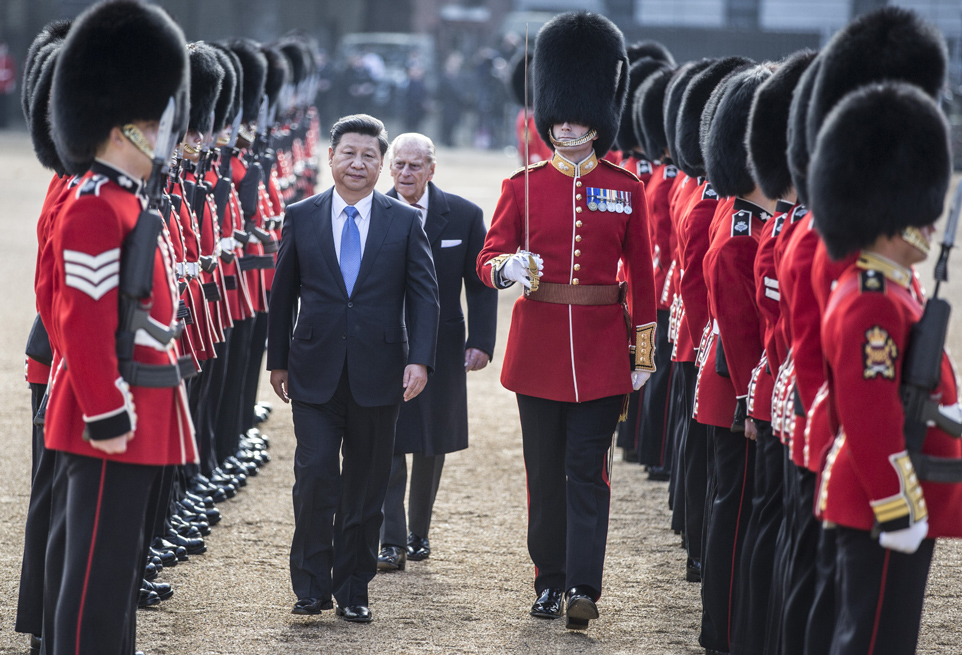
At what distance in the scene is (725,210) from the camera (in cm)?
353

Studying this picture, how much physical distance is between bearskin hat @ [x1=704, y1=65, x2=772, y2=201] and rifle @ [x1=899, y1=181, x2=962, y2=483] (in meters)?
1.03

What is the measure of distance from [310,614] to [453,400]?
89 cm

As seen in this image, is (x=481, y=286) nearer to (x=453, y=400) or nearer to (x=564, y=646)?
(x=453, y=400)

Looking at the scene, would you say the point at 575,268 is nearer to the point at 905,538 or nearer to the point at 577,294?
the point at 577,294

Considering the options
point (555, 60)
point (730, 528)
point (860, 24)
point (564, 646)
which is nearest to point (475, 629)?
point (564, 646)

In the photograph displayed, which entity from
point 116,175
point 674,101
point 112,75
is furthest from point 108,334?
point 674,101

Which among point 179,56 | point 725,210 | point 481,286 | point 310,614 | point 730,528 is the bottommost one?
point 310,614

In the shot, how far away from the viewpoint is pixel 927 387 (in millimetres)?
2420

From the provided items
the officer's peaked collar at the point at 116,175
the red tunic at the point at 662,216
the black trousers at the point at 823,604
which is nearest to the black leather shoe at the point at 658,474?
the red tunic at the point at 662,216

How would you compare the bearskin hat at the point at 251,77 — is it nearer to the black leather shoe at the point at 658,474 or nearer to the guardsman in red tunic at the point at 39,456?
the black leather shoe at the point at 658,474

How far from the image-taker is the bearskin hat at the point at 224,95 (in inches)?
197

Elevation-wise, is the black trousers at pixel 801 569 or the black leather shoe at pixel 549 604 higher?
the black trousers at pixel 801 569

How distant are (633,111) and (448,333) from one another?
220 cm

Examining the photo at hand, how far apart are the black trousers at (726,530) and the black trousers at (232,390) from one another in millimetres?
2291
